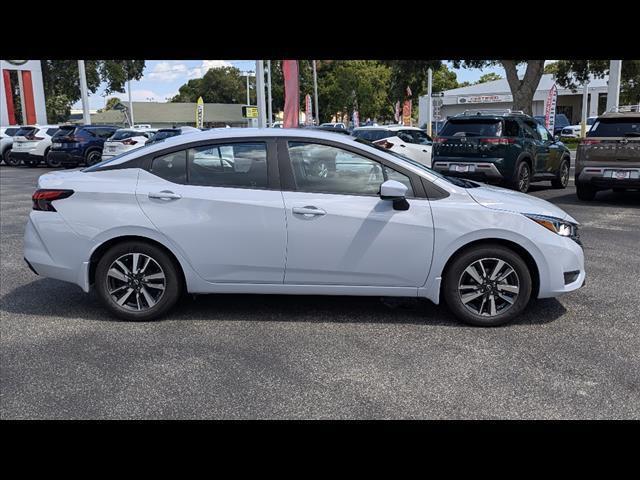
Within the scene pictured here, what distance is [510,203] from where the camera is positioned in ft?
16.2

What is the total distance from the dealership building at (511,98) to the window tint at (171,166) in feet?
133

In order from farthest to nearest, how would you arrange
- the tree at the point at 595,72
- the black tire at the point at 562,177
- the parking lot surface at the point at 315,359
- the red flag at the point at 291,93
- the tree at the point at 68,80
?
the tree at the point at 68,80
the tree at the point at 595,72
the red flag at the point at 291,93
the black tire at the point at 562,177
the parking lot surface at the point at 315,359

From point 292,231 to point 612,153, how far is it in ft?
27.4

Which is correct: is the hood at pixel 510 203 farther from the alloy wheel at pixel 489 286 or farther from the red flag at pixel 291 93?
the red flag at pixel 291 93

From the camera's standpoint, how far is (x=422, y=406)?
11.6 feet

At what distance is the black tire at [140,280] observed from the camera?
4.93m

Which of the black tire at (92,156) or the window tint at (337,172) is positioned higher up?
the window tint at (337,172)

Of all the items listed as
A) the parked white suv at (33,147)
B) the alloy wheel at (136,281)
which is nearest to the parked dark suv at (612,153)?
the alloy wheel at (136,281)

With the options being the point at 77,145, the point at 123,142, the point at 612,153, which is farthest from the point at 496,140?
the point at 77,145

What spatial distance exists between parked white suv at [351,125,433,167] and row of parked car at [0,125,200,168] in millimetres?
8700

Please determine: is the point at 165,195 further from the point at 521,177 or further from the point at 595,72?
the point at 595,72

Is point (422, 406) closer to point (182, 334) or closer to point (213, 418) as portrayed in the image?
point (213, 418)
